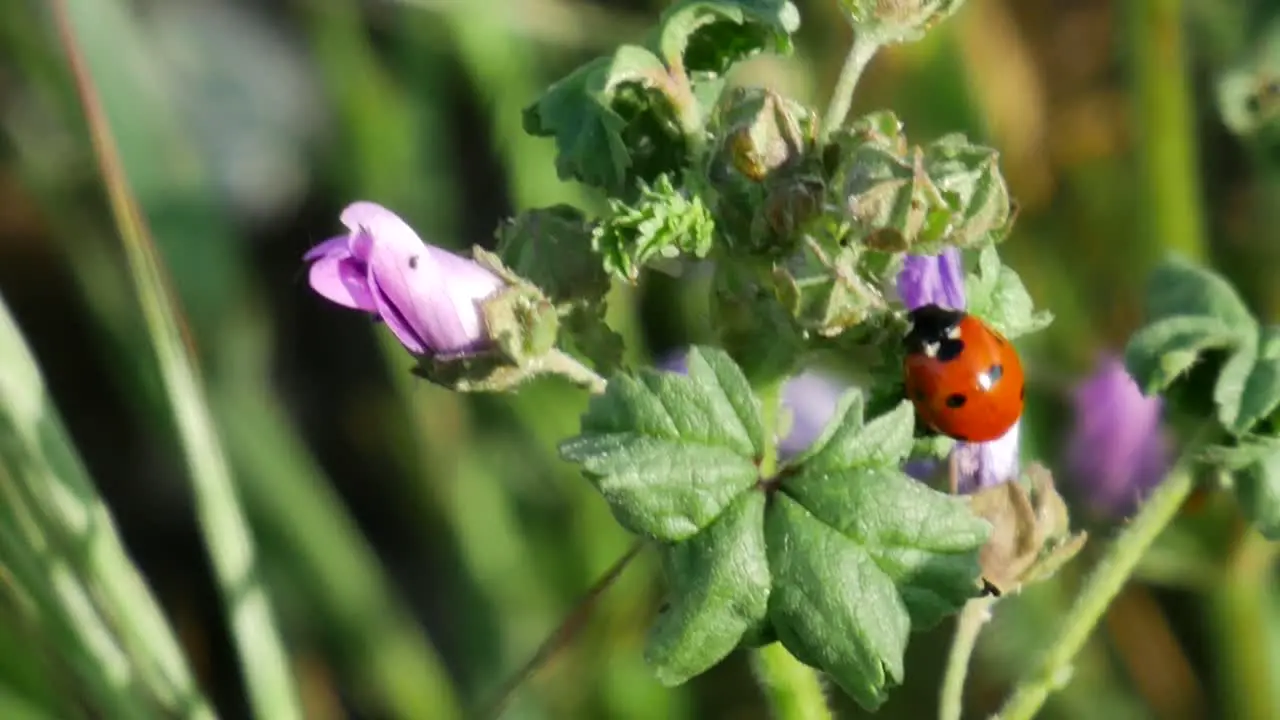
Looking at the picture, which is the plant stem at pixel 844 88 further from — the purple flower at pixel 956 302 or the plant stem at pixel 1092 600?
the plant stem at pixel 1092 600

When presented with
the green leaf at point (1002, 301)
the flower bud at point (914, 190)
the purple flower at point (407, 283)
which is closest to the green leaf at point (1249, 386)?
the green leaf at point (1002, 301)

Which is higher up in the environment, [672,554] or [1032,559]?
[672,554]

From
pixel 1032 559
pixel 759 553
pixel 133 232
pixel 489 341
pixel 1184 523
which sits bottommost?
pixel 1184 523

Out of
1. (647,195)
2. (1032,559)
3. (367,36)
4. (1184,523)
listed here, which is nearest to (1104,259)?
(1184,523)

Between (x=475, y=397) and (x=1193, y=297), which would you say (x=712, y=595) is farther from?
(x=475, y=397)

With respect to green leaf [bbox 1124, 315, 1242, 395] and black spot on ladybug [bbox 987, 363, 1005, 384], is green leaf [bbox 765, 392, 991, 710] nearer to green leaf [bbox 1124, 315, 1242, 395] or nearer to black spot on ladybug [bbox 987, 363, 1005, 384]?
black spot on ladybug [bbox 987, 363, 1005, 384]

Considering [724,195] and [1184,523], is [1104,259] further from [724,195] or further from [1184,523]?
[724,195]
